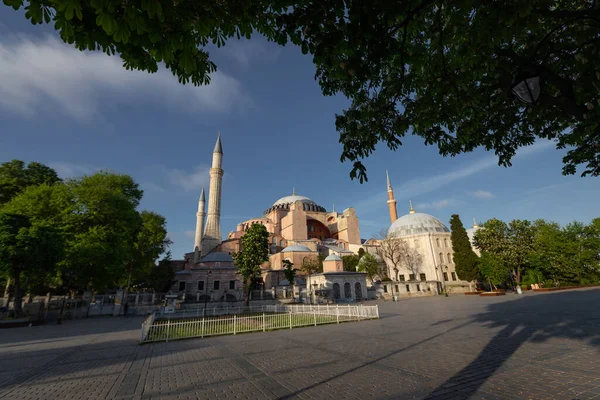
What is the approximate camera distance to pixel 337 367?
619 cm

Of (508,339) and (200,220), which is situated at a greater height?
(200,220)

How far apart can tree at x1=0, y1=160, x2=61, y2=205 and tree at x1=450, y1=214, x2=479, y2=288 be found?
53.3m

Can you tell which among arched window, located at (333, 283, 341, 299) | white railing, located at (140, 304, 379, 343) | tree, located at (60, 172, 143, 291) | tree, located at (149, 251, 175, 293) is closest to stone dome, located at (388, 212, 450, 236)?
arched window, located at (333, 283, 341, 299)

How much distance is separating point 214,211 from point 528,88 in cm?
5475

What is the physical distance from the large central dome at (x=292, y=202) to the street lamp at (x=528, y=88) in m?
70.3

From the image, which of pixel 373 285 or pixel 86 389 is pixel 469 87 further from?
pixel 373 285

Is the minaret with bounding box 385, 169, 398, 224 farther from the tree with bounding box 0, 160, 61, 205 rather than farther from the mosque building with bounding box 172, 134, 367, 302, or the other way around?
the tree with bounding box 0, 160, 61, 205

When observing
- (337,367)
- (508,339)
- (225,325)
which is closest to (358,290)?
(225,325)

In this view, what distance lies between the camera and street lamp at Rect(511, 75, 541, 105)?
3566 millimetres

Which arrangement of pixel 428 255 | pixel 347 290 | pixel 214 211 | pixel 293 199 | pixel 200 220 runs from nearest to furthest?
pixel 347 290 → pixel 428 255 → pixel 214 211 → pixel 200 220 → pixel 293 199

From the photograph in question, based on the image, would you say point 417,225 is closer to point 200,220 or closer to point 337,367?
point 200,220

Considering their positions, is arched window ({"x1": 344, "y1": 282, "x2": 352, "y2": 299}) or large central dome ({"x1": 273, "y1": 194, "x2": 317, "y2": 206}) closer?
arched window ({"x1": 344, "y1": 282, "x2": 352, "y2": 299})

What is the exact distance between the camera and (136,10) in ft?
8.25

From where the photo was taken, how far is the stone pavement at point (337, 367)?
15.5 ft
